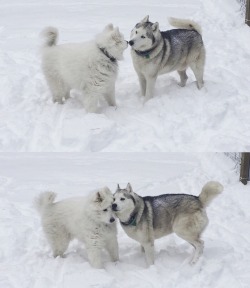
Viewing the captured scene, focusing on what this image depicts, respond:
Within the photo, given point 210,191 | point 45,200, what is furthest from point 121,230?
point 210,191

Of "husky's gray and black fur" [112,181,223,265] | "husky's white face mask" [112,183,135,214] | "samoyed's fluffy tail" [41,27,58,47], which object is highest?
"samoyed's fluffy tail" [41,27,58,47]

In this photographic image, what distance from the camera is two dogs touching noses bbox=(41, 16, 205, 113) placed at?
20.4ft

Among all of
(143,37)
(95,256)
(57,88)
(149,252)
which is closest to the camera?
(95,256)

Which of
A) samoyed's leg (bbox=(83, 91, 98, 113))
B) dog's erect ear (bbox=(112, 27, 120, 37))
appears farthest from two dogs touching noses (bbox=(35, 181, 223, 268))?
dog's erect ear (bbox=(112, 27, 120, 37))

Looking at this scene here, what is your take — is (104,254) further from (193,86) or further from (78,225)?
(193,86)

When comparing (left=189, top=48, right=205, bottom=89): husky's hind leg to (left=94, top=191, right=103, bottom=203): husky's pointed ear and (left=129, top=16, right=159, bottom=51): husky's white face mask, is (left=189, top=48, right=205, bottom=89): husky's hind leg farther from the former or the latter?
(left=94, top=191, right=103, bottom=203): husky's pointed ear

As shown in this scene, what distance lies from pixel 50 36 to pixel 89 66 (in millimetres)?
797

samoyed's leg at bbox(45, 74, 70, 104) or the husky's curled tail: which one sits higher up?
samoyed's leg at bbox(45, 74, 70, 104)

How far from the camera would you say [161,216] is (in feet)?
17.9

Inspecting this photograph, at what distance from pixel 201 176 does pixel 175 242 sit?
2.18m

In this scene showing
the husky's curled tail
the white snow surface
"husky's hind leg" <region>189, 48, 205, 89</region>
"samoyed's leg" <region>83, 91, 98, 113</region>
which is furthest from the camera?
"husky's hind leg" <region>189, 48, 205, 89</region>

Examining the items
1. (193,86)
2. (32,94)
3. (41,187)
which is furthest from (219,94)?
(41,187)

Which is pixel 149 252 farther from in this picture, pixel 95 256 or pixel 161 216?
pixel 95 256

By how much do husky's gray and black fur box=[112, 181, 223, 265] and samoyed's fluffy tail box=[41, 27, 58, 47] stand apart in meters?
2.40
